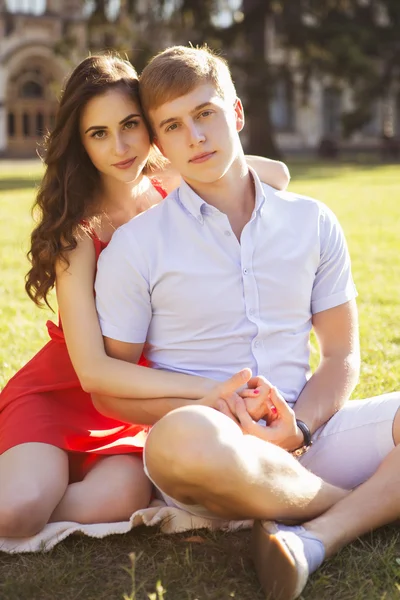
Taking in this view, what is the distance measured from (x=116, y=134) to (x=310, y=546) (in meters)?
1.49

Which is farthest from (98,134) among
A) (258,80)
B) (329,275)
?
(258,80)

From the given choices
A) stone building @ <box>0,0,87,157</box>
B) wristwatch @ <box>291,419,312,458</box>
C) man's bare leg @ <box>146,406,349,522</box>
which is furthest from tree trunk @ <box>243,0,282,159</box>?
man's bare leg @ <box>146,406,349,522</box>

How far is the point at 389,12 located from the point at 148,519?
28.0m

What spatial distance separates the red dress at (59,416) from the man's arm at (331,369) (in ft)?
1.99

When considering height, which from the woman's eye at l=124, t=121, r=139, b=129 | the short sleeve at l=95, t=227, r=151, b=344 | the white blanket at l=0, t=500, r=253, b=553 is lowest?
the white blanket at l=0, t=500, r=253, b=553

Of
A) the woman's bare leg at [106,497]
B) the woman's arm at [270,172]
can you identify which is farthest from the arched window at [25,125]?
the woman's bare leg at [106,497]

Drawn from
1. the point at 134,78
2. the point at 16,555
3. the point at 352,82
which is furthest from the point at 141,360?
the point at 352,82

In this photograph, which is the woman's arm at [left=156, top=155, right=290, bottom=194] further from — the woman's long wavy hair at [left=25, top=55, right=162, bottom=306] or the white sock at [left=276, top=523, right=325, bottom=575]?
the white sock at [left=276, top=523, right=325, bottom=575]

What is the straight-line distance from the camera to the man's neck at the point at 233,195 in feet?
10.1

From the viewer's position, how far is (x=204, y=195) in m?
3.07

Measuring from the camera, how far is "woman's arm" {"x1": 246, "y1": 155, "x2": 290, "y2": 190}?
3.40 meters

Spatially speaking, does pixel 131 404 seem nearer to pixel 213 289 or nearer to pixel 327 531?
pixel 213 289

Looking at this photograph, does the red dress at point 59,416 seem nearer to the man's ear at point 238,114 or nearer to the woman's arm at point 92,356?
the woman's arm at point 92,356

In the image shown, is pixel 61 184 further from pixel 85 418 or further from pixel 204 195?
pixel 85 418
